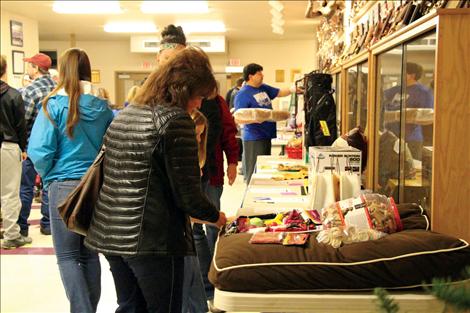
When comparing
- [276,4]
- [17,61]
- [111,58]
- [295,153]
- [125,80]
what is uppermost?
[276,4]

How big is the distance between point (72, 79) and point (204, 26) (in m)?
8.81

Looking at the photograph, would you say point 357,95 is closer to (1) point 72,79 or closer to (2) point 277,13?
(1) point 72,79

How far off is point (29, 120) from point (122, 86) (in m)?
9.39

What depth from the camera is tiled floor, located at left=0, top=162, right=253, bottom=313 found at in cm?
328

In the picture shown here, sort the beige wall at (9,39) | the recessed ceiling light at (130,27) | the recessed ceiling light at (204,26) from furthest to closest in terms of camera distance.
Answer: the recessed ceiling light at (130,27), the recessed ceiling light at (204,26), the beige wall at (9,39)

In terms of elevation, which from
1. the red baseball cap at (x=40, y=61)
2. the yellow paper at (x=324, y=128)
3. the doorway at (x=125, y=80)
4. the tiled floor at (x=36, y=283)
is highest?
the doorway at (x=125, y=80)

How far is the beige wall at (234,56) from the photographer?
1346 centimetres

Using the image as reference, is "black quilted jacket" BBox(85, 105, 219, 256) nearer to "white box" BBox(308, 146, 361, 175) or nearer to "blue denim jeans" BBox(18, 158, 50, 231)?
"white box" BBox(308, 146, 361, 175)

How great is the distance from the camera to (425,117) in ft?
6.74

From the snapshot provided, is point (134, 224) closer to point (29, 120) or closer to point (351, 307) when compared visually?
point (351, 307)

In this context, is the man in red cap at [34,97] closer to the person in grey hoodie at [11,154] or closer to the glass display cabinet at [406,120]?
the person in grey hoodie at [11,154]

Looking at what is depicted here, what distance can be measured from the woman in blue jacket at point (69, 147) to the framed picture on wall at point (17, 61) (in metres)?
7.39

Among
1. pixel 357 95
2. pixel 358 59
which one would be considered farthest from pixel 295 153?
pixel 358 59

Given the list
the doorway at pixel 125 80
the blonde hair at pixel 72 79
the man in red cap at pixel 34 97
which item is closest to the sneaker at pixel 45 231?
the man in red cap at pixel 34 97
